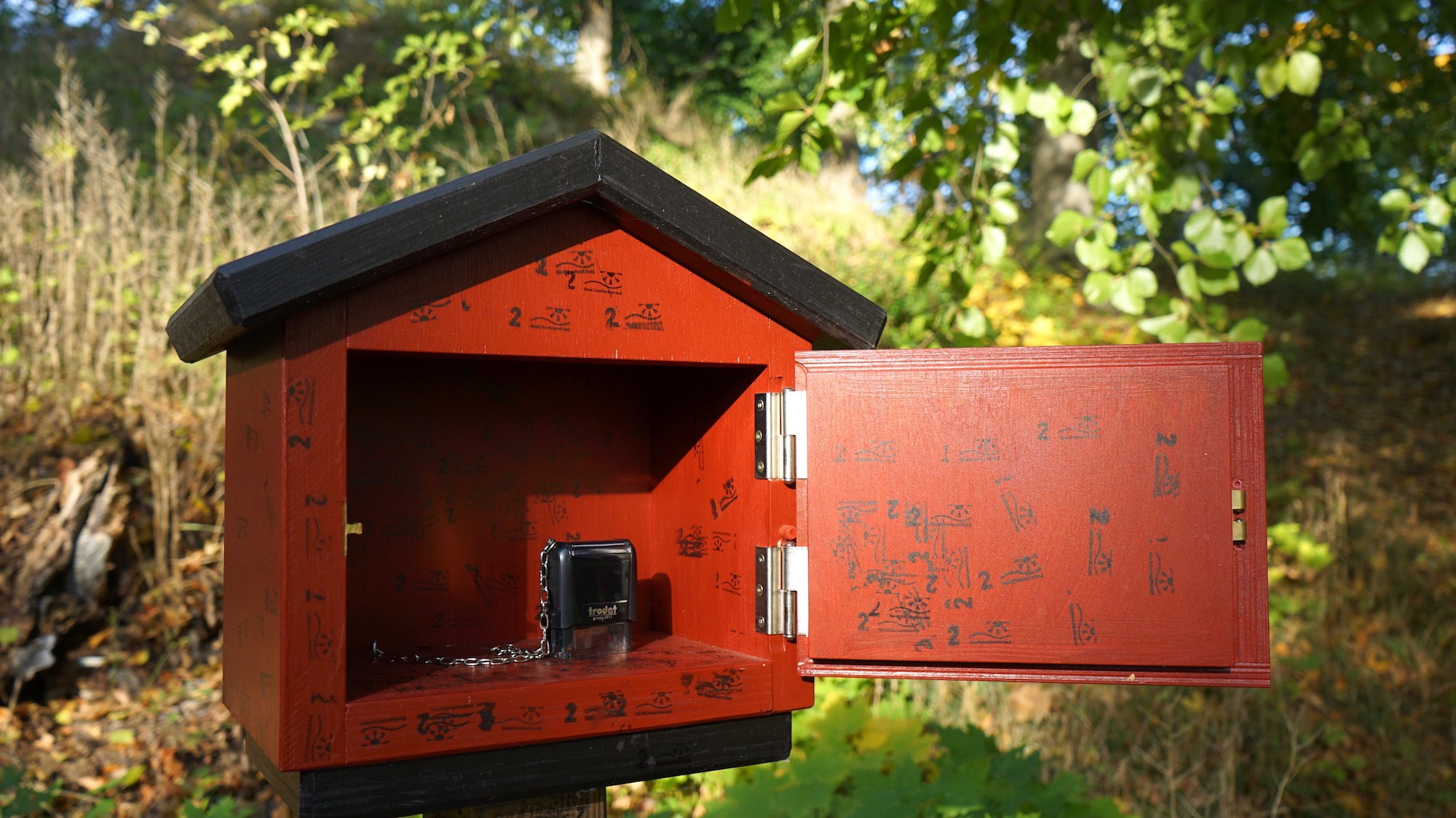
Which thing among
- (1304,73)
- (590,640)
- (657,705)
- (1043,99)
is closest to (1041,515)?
(657,705)

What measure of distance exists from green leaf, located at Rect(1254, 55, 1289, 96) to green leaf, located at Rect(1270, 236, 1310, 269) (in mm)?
386

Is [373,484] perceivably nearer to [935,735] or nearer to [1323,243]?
[935,735]

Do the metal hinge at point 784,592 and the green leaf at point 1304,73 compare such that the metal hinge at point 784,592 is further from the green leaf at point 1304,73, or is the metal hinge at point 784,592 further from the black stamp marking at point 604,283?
the green leaf at point 1304,73

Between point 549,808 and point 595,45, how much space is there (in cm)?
1010

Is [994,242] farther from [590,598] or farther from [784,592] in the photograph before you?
[590,598]

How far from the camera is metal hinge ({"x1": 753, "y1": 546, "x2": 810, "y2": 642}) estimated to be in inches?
65.2

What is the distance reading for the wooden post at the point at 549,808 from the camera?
162cm

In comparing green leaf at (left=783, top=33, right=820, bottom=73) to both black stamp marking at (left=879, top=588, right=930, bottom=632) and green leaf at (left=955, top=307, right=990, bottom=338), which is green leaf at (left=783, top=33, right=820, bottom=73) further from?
black stamp marking at (left=879, top=588, right=930, bottom=632)

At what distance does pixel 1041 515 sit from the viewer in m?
1.58

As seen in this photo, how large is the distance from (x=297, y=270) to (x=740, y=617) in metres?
0.92

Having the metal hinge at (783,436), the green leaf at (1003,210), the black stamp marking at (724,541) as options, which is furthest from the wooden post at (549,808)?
the green leaf at (1003,210)

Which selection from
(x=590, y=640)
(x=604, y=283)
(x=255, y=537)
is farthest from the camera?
(x=590, y=640)

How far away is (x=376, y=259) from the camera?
4.50ft

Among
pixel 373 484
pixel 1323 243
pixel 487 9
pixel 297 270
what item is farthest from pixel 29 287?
pixel 1323 243
